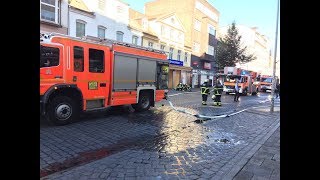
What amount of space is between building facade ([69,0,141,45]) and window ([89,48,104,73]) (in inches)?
552

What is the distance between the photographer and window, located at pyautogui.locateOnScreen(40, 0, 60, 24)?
2005 cm

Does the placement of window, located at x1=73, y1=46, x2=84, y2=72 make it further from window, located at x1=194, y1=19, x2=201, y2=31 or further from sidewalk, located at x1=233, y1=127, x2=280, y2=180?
window, located at x1=194, y1=19, x2=201, y2=31

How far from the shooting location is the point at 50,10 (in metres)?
20.5

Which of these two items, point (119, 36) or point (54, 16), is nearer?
point (54, 16)

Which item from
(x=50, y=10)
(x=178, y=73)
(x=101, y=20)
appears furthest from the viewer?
(x=178, y=73)

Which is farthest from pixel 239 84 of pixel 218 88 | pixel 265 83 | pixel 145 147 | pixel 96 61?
pixel 145 147

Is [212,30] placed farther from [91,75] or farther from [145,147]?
[145,147]

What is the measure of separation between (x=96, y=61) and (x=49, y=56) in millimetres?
1931

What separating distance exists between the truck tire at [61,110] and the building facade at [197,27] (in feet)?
113

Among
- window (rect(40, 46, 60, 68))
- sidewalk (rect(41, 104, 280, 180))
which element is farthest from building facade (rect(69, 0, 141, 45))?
sidewalk (rect(41, 104, 280, 180))
